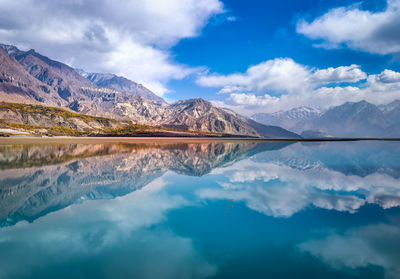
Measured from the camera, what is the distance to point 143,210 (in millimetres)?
16656

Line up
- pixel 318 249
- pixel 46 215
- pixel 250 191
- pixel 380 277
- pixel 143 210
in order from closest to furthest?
pixel 380 277
pixel 318 249
pixel 46 215
pixel 143 210
pixel 250 191

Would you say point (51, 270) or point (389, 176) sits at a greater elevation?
point (389, 176)

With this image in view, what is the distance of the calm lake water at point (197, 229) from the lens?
9.38 m

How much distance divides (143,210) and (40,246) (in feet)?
22.0

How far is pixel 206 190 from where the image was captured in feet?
73.3

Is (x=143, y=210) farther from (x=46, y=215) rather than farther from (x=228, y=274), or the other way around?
(x=228, y=274)

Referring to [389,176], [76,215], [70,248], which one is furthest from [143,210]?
[389,176]

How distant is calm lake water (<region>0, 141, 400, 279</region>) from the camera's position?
9.38m

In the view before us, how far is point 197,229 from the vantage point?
43.4 feet

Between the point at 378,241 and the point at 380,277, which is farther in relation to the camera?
the point at 378,241

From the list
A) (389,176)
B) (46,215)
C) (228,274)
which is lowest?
(46,215)

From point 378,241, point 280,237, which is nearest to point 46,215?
point 280,237

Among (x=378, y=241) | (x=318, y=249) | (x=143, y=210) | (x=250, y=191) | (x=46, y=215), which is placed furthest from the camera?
(x=250, y=191)

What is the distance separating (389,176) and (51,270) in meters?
37.1
